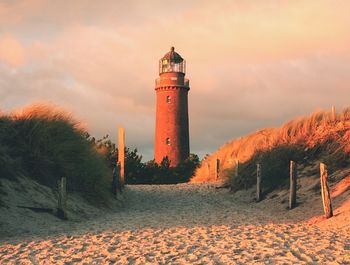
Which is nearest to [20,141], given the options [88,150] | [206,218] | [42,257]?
[88,150]

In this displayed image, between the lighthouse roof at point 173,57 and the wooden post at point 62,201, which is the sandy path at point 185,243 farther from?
the lighthouse roof at point 173,57

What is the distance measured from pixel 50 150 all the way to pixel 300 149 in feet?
34.0

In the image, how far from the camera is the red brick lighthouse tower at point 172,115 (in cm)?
4084

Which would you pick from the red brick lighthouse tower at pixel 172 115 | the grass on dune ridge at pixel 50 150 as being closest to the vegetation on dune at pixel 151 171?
the red brick lighthouse tower at pixel 172 115

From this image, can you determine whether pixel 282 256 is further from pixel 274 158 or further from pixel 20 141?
pixel 274 158

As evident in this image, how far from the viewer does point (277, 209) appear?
15.9 metres

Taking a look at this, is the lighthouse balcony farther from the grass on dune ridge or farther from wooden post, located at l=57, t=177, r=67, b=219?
wooden post, located at l=57, t=177, r=67, b=219

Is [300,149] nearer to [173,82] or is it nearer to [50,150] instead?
[50,150]

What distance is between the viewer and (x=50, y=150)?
15.6 metres

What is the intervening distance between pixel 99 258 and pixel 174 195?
13.9 m

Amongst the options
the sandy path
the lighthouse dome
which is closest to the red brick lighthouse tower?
the lighthouse dome

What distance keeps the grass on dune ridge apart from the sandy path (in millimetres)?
2280

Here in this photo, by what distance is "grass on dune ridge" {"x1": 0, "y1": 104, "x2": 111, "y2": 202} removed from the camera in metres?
15.0

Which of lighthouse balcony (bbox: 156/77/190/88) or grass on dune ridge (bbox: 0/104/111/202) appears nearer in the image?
grass on dune ridge (bbox: 0/104/111/202)
